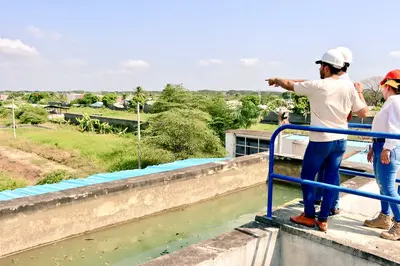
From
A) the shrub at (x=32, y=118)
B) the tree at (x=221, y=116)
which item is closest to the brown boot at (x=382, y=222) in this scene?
the tree at (x=221, y=116)

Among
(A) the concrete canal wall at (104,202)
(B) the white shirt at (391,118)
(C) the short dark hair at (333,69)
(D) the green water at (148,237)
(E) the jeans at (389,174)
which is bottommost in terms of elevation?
(D) the green water at (148,237)

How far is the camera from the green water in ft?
15.0

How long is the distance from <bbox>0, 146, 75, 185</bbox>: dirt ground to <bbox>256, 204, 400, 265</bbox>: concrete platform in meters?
10.8

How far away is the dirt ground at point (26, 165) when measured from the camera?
1289cm

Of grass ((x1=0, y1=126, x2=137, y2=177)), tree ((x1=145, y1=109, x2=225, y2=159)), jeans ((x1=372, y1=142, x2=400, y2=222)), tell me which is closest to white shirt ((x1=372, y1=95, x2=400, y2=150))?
jeans ((x1=372, y1=142, x2=400, y2=222))

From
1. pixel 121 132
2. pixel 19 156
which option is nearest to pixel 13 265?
pixel 19 156

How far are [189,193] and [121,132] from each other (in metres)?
19.1

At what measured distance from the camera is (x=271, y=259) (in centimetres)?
297

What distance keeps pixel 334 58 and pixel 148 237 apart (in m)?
3.84

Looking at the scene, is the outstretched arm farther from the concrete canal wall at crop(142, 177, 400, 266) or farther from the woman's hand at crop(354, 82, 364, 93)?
the concrete canal wall at crop(142, 177, 400, 266)

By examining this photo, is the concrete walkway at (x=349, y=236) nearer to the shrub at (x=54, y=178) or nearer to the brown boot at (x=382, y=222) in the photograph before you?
the brown boot at (x=382, y=222)

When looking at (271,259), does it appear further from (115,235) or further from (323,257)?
(115,235)

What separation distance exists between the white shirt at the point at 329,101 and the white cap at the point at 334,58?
12cm

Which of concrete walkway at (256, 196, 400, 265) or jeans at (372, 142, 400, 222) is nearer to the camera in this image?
concrete walkway at (256, 196, 400, 265)
